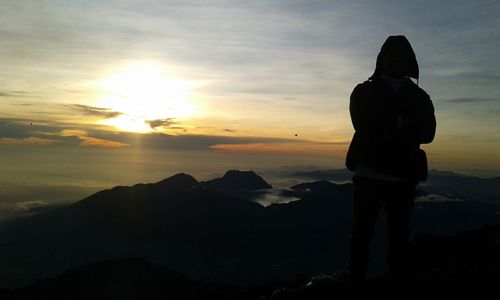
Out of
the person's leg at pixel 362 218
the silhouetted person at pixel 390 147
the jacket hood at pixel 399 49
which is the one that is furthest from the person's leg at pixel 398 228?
the jacket hood at pixel 399 49

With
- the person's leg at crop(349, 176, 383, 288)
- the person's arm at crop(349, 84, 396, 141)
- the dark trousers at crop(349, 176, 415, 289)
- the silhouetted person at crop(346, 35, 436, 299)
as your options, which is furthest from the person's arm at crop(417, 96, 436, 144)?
the person's leg at crop(349, 176, 383, 288)

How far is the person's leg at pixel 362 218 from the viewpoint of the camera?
623cm

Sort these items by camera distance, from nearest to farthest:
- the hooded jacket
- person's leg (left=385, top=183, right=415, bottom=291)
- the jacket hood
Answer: the hooded jacket, person's leg (left=385, top=183, right=415, bottom=291), the jacket hood

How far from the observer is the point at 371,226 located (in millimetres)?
6367

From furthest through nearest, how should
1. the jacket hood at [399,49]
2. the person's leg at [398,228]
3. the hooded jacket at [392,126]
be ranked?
the jacket hood at [399,49], the person's leg at [398,228], the hooded jacket at [392,126]

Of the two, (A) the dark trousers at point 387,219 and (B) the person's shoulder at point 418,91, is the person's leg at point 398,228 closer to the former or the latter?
(A) the dark trousers at point 387,219

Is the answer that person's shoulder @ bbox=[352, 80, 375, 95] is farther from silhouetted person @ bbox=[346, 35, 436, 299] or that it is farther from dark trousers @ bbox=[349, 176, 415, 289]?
dark trousers @ bbox=[349, 176, 415, 289]

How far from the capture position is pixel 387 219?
6457 millimetres

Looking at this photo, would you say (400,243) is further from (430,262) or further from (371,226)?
(430,262)

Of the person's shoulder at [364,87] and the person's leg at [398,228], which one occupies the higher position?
the person's shoulder at [364,87]

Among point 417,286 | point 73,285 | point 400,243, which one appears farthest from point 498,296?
point 73,285

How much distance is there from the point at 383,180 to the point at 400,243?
116cm

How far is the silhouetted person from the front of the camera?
6156 mm

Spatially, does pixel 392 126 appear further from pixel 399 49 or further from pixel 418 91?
pixel 399 49
